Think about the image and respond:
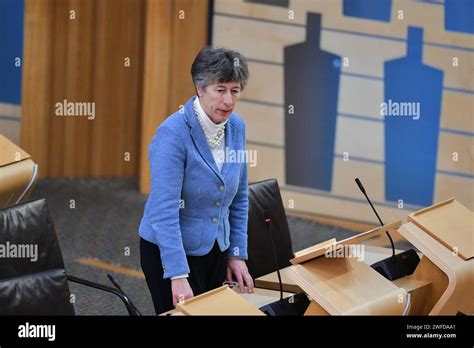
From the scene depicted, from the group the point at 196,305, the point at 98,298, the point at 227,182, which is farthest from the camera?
the point at 98,298

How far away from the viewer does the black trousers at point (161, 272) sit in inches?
138

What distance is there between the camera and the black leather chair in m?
3.31

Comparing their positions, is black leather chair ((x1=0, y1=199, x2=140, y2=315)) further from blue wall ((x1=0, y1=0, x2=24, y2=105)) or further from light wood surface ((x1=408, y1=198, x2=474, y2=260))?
blue wall ((x1=0, y1=0, x2=24, y2=105))

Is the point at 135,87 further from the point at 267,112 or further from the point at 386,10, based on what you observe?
the point at 386,10

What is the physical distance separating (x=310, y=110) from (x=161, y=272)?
3727 mm

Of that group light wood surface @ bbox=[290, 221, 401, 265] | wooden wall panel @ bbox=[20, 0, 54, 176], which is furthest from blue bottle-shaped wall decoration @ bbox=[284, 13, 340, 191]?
light wood surface @ bbox=[290, 221, 401, 265]

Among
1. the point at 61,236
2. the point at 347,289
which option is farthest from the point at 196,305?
the point at 61,236

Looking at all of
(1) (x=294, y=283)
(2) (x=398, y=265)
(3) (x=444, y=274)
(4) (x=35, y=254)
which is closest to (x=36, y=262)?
(4) (x=35, y=254)

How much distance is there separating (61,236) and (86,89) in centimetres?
147

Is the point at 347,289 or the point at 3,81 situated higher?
the point at 3,81

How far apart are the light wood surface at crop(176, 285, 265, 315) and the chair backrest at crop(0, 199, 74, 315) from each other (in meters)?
0.68

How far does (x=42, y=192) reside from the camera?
7504 mm
